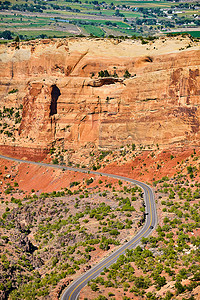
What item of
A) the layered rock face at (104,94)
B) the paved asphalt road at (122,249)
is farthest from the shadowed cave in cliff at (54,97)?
the paved asphalt road at (122,249)

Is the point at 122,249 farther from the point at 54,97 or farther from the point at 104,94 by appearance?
the point at 54,97

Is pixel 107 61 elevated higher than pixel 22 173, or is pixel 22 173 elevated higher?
pixel 107 61

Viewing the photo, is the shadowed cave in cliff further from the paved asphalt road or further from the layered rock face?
the paved asphalt road

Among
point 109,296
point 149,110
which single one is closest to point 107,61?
point 149,110

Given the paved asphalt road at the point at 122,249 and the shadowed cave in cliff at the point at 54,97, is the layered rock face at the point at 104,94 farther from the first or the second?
the paved asphalt road at the point at 122,249

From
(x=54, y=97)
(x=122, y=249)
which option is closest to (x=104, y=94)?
(x=54, y=97)

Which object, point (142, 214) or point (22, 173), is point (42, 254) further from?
point (22, 173)

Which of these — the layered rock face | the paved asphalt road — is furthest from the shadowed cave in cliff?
the paved asphalt road

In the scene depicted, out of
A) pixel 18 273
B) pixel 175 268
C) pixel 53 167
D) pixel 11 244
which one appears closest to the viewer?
pixel 175 268
